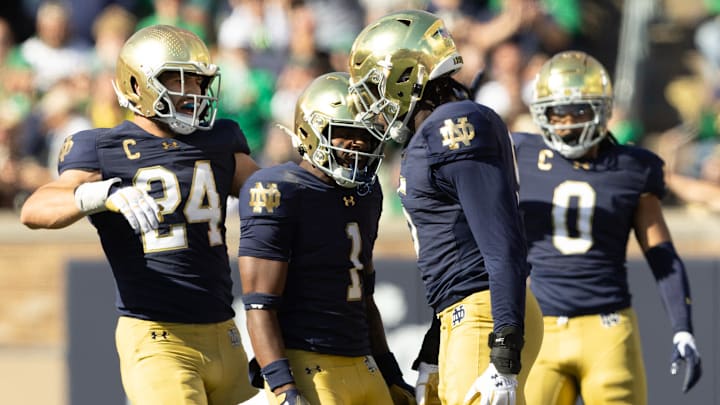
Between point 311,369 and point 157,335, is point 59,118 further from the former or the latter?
point 311,369

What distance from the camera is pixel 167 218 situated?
15.5 ft

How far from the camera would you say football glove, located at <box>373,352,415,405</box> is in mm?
4602

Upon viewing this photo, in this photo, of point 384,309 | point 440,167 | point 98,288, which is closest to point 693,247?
point 384,309

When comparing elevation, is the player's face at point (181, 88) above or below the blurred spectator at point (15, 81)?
below

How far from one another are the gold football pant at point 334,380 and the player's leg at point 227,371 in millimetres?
479

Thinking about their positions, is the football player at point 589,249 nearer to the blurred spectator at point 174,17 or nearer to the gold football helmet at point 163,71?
the gold football helmet at point 163,71

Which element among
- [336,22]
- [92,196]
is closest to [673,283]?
[92,196]

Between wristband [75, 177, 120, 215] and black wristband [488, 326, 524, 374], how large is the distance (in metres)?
1.42

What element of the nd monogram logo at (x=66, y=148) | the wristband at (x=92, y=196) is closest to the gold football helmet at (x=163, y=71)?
the nd monogram logo at (x=66, y=148)

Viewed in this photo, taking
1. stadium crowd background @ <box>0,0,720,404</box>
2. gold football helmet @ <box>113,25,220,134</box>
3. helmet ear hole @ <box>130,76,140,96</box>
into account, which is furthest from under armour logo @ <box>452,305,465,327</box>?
stadium crowd background @ <box>0,0,720,404</box>

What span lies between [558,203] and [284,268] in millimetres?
1758

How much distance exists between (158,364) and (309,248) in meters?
0.72

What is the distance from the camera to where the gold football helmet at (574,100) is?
18.6 feet

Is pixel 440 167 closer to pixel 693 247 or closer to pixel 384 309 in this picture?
pixel 384 309
